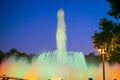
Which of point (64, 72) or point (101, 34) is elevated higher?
point (101, 34)

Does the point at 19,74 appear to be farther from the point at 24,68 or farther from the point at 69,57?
the point at 69,57

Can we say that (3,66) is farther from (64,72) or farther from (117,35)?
(117,35)

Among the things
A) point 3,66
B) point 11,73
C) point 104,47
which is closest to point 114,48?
point 104,47

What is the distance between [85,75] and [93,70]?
14.8 ft

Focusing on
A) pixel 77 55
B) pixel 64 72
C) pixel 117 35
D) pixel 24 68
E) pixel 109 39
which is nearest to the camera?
pixel 117 35

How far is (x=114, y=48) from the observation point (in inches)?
1207

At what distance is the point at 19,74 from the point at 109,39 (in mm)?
19864

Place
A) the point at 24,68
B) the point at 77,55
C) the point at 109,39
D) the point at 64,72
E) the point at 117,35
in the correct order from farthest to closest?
1. the point at 24,68
2. the point at 77,55
3. the point at 64,72
4. the point at 109,39
5. the point at 117,35

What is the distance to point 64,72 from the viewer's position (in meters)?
44.2

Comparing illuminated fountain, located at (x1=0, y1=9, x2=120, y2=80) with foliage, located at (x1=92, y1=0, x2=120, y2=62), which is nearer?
foliage, located at (x1=92, y1=0, x2=120, y2=62)

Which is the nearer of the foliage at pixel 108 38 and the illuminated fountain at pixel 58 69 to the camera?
the foliage at pixel 108 38

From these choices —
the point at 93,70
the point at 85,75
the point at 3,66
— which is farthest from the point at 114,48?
the point at 3,66

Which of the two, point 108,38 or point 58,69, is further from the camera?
point 58,69

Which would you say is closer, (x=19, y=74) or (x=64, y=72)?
(x=64, y=72)
